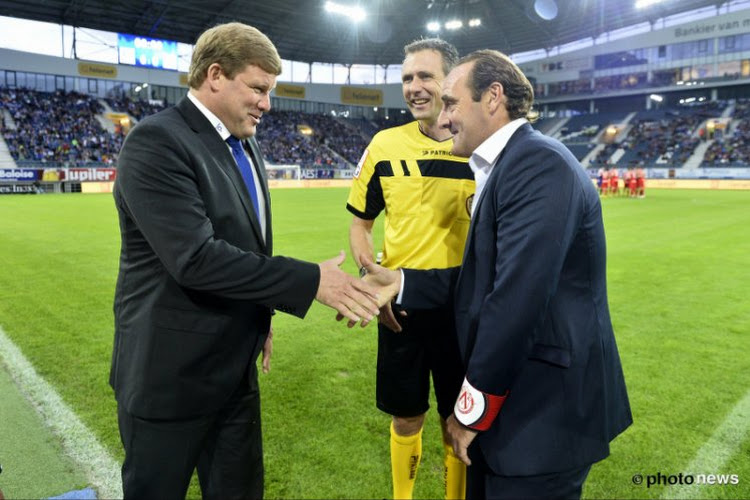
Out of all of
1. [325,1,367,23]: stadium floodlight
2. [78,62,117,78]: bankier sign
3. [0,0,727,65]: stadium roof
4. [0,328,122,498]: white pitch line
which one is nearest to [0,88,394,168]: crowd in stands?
[78,62,117,78]: bankier sign

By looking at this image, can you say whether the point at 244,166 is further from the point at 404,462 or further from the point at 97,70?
the point at 97,70

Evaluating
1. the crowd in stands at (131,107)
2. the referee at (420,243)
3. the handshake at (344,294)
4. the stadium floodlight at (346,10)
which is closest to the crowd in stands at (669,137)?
the stadium floodlight at (346,10)

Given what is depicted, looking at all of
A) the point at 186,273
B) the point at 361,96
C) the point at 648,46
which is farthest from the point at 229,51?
the point at 648,46

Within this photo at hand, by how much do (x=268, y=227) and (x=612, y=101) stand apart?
68.2m

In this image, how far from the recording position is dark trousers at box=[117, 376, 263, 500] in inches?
80.5

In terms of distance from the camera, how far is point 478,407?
1.78 m

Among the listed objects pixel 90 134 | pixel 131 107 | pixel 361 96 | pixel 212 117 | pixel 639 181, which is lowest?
pixel 212 117

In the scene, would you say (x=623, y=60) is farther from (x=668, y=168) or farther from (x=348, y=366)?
(x=348, y=366)

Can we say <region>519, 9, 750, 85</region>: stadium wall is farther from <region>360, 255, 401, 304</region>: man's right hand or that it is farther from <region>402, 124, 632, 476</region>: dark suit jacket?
<region>402, 124, 632, 476</region>: dark suit jacket

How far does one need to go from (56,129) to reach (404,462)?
154ft

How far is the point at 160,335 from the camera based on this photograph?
6.43 ft

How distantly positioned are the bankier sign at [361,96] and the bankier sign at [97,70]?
2596 centimetres

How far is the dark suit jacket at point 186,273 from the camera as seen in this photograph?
1.84 metres

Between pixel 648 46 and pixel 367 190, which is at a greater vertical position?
pixel 648 46
